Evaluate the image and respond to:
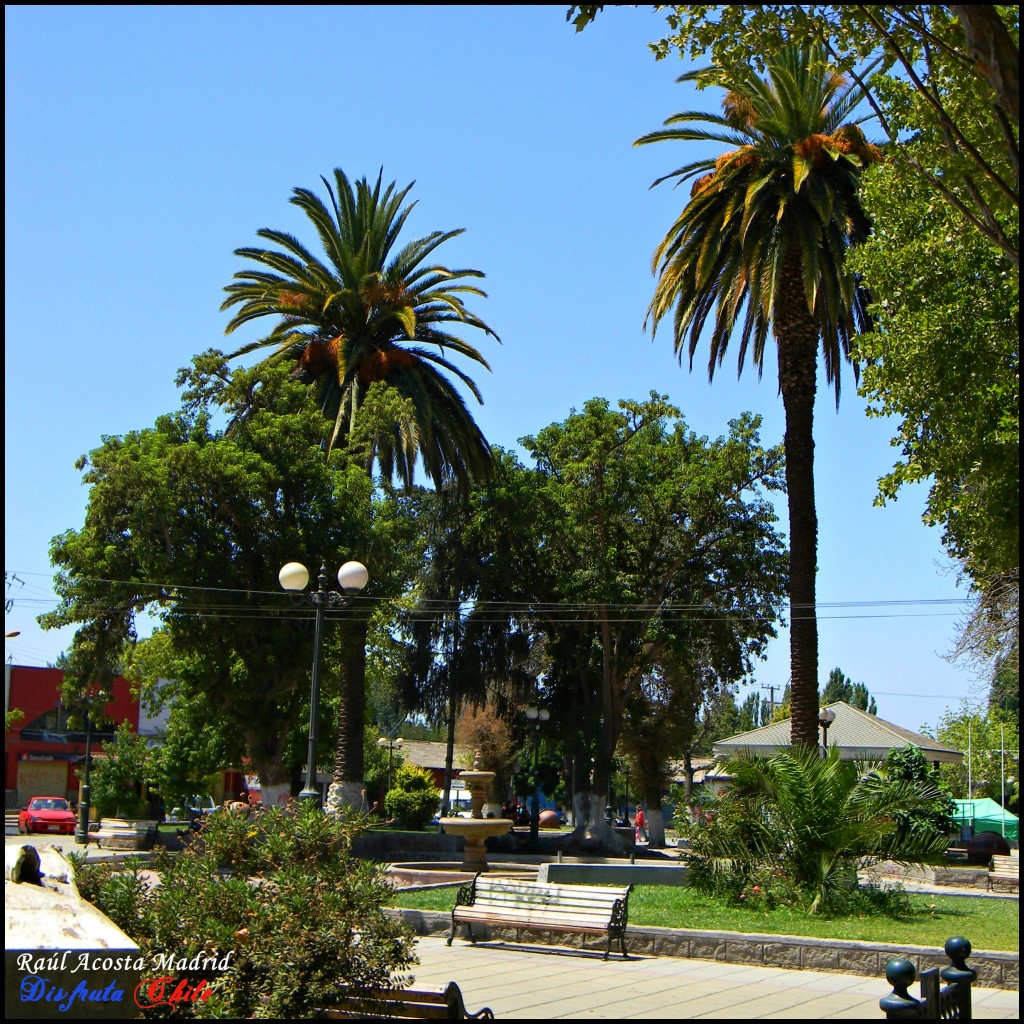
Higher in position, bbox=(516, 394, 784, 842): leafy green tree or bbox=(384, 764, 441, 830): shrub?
bbox=(516, 394, 784, 842): leafy green tree

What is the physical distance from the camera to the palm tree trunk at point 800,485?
894 inches

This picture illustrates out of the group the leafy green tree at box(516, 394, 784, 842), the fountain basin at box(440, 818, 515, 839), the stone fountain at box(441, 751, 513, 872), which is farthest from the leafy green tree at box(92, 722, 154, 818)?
A: the fountain basin at box(440, 818, 515, 839)

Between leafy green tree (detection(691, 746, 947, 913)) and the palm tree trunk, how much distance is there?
6.70 metres

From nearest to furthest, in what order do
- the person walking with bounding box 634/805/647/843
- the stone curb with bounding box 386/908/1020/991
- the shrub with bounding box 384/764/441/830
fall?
the stone curb with bounding box 386/908/1020/991 < the shrub with bounding box 384/764/441/830 < the person walking with bounding box 634/805/647/843

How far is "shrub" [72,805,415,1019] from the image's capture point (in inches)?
303

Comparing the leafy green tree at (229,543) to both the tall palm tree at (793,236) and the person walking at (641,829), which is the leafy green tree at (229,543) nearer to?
the tall palm tree at (793,236)

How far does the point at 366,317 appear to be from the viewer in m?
31.3

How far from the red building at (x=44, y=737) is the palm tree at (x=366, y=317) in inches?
1189

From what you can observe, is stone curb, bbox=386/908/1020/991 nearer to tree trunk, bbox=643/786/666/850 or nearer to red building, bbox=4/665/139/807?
tree trunk, bbox=643/786/666/850

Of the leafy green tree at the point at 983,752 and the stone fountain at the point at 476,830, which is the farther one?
the leafy green tree at the point at 983,752

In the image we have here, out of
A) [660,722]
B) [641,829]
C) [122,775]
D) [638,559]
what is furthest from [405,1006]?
[641,829]

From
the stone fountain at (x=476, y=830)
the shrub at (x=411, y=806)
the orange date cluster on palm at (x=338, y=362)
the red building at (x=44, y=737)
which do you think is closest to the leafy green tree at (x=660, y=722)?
A: the shrub at (x=411, y=806)

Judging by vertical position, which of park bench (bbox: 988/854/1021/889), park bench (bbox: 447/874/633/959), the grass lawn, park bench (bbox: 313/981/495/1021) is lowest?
park bench (bbox: 988/854/1021/889)

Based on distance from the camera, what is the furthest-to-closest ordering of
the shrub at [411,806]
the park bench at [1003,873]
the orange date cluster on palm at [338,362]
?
the shrub at [411,806]
the orange date cluster on palm at [338,362]
the park bench at [1003,873]
